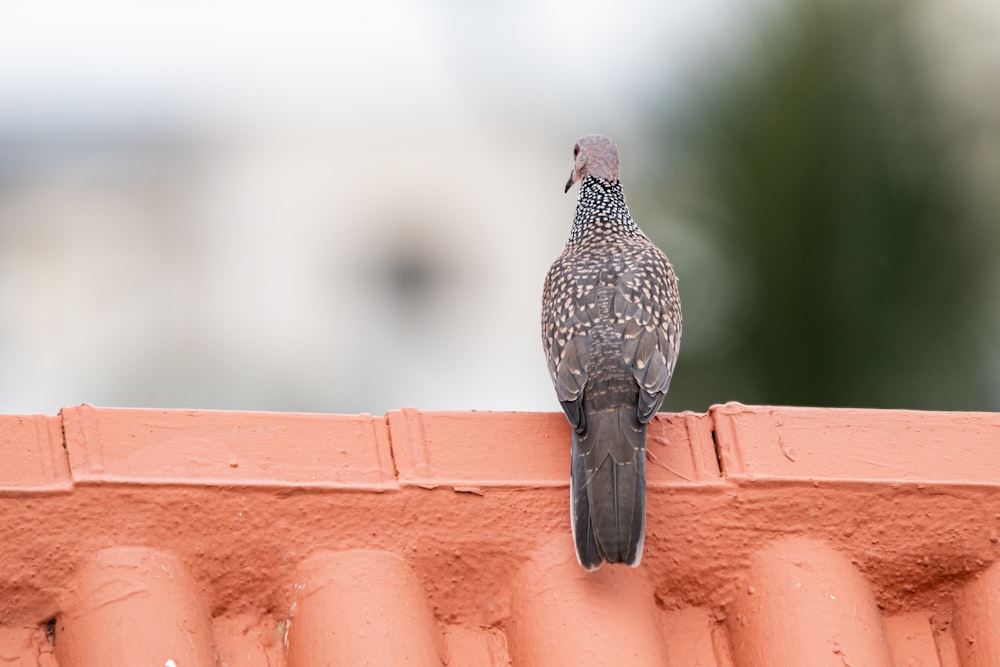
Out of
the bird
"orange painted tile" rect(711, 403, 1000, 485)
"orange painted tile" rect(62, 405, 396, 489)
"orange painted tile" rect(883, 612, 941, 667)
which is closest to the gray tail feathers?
the bird

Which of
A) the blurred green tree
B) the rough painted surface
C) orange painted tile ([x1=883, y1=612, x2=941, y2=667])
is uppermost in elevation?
the blurred green tree

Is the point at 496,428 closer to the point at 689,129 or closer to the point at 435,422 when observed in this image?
the point at 435,422

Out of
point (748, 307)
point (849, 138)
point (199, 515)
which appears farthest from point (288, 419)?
point (849, 138)

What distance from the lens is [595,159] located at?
455 centimetres

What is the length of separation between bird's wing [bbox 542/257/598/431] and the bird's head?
30.3 inches

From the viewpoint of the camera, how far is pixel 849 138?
7.23 metres

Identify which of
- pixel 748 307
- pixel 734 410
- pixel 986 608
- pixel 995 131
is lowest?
pixel 986 608

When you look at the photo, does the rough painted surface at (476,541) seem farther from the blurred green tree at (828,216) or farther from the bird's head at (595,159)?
the blurred green tree at (828,216)

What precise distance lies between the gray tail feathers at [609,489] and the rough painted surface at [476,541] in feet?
0.18

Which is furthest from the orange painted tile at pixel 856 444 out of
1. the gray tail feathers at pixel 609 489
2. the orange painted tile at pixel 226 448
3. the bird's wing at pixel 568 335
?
the orange painted tile at pixel 226 448

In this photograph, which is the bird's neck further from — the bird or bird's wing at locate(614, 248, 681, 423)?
bird's wing at locate(614, 248, 681, 423)

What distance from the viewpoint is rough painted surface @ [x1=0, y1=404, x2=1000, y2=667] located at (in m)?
2.54

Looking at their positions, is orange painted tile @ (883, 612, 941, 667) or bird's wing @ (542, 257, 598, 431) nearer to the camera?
orange painted tile @ (883, 612, 941, 667)

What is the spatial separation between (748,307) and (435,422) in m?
4.30
